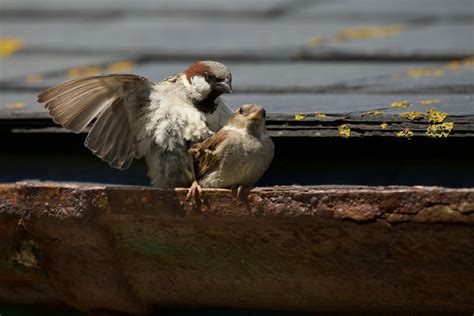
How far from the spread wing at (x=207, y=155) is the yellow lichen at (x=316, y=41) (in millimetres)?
1498

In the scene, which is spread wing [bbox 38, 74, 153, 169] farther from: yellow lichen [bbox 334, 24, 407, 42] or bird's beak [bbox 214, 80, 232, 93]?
yellow lichen [bbox 334, 24, 407, 42]

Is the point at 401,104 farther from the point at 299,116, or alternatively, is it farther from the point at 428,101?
the point at 299,116

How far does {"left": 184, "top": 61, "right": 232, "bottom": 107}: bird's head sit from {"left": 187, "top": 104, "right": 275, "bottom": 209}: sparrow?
21cm

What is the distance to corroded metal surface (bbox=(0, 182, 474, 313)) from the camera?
1.70 metres

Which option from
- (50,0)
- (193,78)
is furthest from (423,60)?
(50,0)

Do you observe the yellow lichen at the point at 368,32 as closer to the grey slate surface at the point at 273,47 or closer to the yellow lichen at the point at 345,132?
the grey slate surface at the point at 273,47

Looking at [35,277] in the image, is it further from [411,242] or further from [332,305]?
[411,242]

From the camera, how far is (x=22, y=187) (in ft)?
6.55

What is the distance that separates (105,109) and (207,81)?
0.29m

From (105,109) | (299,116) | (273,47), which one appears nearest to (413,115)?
(299,116)

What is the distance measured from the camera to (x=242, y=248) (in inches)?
74.4

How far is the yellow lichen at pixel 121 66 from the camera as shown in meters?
3.55

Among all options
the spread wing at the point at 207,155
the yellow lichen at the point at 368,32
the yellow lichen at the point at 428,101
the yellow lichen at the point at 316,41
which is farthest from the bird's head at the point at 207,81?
the yellow lichen at the point at 368,32

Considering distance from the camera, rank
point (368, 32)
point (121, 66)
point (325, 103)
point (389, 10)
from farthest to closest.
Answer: point (389, 10) < point (368, 32) < point (121, 66) < point (325, 103)
